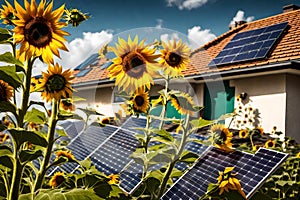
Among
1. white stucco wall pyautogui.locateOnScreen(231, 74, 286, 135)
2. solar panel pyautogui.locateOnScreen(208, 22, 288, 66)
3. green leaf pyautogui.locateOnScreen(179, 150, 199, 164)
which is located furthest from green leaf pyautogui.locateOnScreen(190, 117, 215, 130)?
white stucco wall pyautogui.locateOnScreen(231, 74, 286, 135)

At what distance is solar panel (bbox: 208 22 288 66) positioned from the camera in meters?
9.48

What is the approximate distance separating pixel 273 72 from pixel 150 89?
8.39 meters

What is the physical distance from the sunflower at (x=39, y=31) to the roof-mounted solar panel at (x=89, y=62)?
17 centimetres

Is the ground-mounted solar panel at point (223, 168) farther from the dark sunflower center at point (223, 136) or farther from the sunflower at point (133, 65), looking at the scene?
the sunflower at point (133, 65)

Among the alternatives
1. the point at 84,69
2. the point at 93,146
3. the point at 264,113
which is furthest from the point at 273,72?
the point at 84,69

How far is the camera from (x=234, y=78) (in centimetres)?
1020

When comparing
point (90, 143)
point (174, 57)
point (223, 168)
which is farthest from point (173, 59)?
point (90, 143)

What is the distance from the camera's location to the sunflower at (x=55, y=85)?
1441mm

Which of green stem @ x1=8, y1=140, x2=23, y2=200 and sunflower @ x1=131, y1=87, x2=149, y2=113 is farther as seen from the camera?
green stem @ x1=8, y1=140, x2=23, y2=200

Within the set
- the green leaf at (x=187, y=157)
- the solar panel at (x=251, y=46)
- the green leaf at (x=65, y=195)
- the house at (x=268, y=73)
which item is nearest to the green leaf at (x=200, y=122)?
the green leaf at (x=187, y=157)

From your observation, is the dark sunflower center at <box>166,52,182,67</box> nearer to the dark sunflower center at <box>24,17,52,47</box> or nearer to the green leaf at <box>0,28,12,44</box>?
the dark sunflower center at <box>24,17,52,47</box>

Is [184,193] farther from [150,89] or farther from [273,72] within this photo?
[273,72]

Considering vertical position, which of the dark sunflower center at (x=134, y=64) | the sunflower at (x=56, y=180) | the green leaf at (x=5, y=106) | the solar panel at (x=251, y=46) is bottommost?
the sunflower at (x=56, y=180)

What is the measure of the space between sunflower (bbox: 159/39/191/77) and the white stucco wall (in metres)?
8.48
